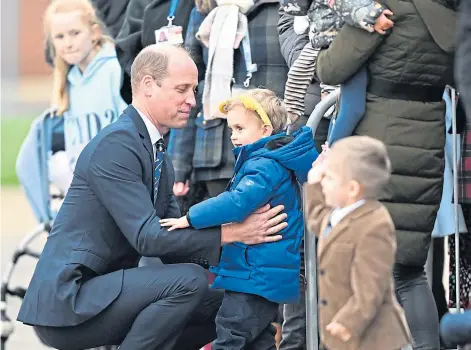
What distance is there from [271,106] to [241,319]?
84 centimetres

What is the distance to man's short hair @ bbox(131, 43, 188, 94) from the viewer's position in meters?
5.57

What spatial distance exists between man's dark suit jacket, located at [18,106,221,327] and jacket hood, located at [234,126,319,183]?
34 centimetres

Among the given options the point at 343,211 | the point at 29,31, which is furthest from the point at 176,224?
the point at 29,31

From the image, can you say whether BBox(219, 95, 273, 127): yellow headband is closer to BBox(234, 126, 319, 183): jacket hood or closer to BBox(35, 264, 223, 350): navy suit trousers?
BBox(234, 126, 319, 183): jacket hood

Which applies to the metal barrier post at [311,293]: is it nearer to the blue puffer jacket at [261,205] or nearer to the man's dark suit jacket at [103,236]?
the blue puffer jacket at [261,205]

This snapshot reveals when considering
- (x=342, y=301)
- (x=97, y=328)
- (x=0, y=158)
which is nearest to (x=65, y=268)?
(x=97, y=328)

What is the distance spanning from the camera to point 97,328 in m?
5.43

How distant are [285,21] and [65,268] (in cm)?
173

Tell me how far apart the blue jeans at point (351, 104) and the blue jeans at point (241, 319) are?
744 mm

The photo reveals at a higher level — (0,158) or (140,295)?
(140,295)

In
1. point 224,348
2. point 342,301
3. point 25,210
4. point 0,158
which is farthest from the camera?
point 0,158

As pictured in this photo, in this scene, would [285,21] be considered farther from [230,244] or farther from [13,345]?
[13,345]

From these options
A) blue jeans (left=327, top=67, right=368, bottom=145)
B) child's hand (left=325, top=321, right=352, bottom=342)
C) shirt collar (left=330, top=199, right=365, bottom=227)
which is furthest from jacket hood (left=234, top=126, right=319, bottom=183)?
child's hand (left=325, top=321, right=352, bottom=342)


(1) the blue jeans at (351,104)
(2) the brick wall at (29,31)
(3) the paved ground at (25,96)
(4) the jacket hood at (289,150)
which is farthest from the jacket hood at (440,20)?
(2) the brick wall at (29,31)
